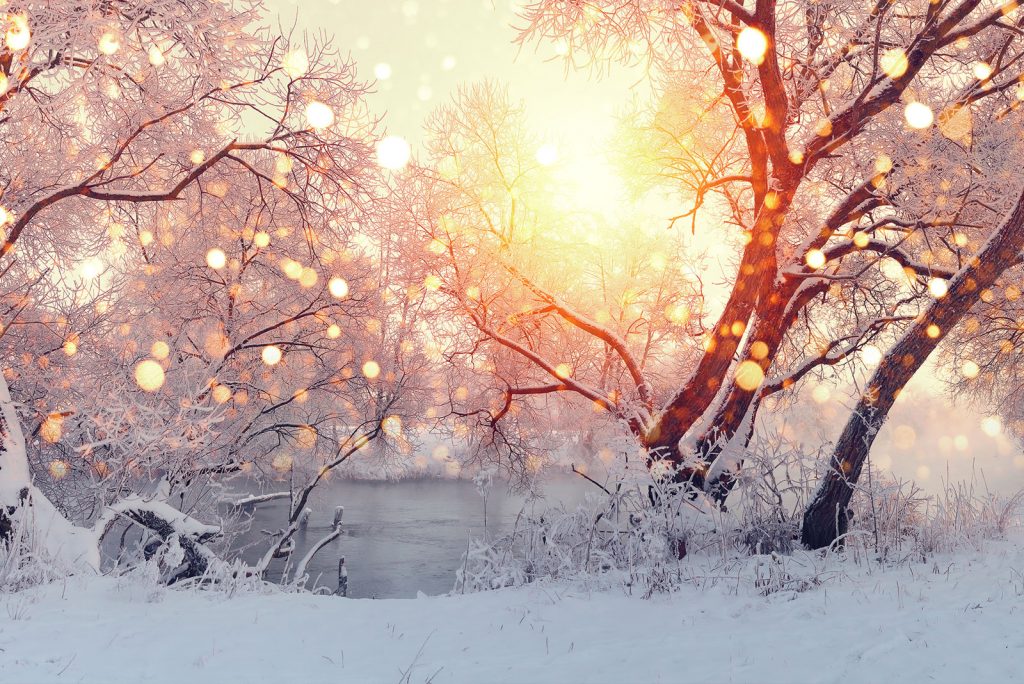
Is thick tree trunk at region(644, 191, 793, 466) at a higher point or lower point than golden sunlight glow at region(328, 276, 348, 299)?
lower

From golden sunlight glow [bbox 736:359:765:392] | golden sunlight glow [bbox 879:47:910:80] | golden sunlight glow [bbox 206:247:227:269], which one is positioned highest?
golden sunlight glow [bbox 879:47:910:80]

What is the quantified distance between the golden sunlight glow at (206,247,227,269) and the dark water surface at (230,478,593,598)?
4372mm

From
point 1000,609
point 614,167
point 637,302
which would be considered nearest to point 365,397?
point 637,302

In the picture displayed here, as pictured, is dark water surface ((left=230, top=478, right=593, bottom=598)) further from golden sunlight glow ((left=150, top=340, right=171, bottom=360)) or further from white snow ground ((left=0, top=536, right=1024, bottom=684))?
white snow ground ((left=0, top=536, right=1024, bottom=684))

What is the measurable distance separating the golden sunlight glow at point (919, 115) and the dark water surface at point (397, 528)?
8.76 metres

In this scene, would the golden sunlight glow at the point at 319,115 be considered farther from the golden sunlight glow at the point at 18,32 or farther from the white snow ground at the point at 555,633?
the white snow ground at the point at 555,633

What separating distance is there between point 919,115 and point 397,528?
56.8 ft

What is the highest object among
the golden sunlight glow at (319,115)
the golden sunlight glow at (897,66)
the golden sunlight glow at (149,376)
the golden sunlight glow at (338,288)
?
the golden sunlight glow at (319,115)

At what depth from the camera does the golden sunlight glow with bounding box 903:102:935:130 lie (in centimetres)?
894

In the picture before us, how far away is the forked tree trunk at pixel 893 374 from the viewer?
21.9 ft

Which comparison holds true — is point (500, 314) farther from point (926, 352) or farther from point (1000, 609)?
point (1000, 609)

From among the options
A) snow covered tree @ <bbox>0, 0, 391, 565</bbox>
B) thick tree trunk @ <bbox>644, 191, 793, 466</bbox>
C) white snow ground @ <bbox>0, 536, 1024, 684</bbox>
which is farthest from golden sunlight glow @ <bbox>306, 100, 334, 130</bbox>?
white snow ground @ <bbox>0, 536, 1024, 684</bbox>

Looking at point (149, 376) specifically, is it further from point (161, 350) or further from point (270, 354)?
point (270, 354)


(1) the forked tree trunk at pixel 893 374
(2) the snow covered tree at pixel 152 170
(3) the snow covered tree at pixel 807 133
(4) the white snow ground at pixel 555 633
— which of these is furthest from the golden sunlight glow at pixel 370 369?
(1) the forked tree trunk at pixel 893 374
